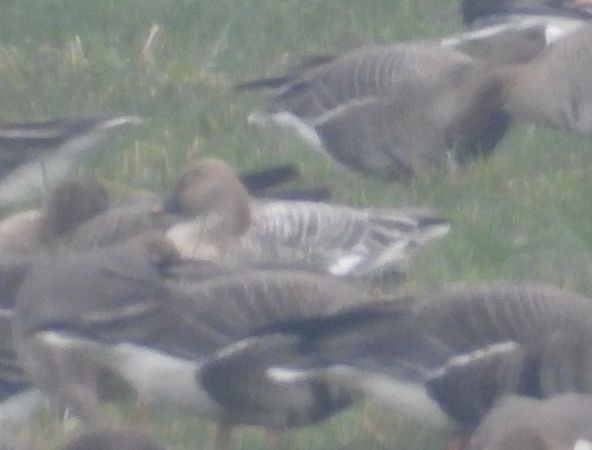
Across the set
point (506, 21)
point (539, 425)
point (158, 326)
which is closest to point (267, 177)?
point (158, 326)

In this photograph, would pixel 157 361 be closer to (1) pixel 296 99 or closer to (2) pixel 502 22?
(1) pixel 296 99

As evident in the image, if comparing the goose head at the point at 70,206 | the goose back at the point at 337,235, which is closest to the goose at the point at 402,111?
the goose back at the point at 337,235

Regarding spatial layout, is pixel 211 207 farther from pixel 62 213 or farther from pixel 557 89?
pixel 557 89

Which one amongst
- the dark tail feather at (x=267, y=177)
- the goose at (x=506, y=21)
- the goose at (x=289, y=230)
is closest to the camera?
the goose at (x=289, y=230)

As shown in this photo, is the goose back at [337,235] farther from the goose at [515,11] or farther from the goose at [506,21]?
the goose at [515,11]

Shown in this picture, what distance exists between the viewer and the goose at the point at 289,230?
891 centimetres

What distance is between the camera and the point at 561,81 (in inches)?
408

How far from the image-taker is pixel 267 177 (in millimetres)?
9367

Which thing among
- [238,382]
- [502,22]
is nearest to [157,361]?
[238,382]

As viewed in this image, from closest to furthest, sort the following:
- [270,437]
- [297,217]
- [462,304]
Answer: [462,304], [270,437], [297,217]

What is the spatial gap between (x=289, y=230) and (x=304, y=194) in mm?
360

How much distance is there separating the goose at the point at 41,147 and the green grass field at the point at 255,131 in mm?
249

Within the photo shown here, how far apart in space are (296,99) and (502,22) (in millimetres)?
1895

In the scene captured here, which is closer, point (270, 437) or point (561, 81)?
point (270, 437)
